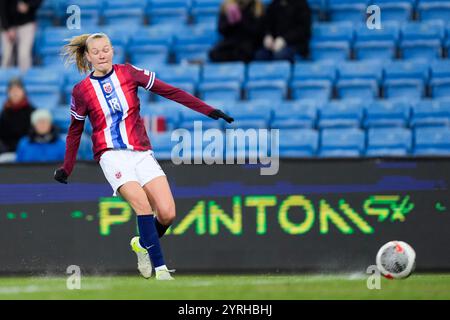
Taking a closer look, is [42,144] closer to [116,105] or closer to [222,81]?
[222,81]

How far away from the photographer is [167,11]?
1448cm

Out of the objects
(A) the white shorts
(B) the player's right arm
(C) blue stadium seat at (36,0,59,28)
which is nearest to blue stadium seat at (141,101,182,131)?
(C) blue stadium seat at (36,0,59,28)

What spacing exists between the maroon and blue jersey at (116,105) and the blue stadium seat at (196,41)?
559cm

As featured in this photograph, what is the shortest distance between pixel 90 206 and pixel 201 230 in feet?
3.32

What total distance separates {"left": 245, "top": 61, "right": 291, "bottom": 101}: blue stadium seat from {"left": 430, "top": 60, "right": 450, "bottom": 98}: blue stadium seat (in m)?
1.59

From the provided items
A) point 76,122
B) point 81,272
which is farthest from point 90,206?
point 76,122

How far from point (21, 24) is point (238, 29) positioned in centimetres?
267

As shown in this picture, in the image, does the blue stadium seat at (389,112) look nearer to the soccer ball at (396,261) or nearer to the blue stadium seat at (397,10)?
the blue stadium seat at (397,10)

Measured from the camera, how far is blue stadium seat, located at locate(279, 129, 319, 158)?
11.9m

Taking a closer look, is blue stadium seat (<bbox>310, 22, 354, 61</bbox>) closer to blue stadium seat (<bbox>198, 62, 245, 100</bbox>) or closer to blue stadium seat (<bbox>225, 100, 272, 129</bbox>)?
blue stadium seat (<bbox>198, 62, 245, 100</bbox>)

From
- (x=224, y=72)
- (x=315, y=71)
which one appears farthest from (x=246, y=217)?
(x=224, y=72)

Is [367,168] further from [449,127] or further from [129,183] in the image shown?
[129,183]

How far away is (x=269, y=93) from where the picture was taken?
13047 millimetres

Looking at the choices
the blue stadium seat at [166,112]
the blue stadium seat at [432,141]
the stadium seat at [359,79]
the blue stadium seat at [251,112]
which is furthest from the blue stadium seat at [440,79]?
the blue stadium seat at [166,112]
